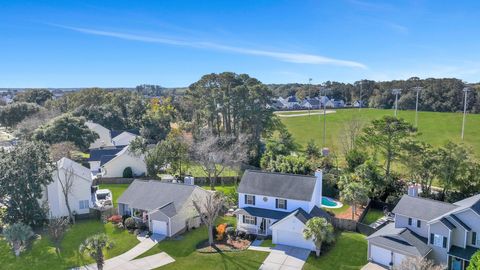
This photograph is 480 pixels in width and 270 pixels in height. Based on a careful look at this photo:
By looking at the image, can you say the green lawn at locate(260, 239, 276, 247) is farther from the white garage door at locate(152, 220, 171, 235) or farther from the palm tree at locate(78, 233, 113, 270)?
the palm tree at locate(78, 233, 113, 270)

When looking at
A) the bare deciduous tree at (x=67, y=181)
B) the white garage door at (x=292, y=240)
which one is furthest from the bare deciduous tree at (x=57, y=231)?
the white garage door at (x=292, y=240)

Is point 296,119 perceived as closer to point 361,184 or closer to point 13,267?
point 361,184

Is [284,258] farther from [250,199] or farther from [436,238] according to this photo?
[436,238]

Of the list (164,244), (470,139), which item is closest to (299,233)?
(164,244)

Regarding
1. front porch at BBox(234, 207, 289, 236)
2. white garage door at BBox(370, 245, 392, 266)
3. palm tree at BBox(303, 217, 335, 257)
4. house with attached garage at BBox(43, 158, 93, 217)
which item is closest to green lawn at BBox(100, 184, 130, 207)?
house with attached garage at BBox(43, 158, 93, 217)

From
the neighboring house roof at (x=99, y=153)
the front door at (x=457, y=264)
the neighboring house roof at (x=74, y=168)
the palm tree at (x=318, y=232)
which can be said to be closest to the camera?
the front door at (x=457, y=264)

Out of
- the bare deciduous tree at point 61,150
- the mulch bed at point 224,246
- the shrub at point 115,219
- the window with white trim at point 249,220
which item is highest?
the bare deciduous tree at point 61,150

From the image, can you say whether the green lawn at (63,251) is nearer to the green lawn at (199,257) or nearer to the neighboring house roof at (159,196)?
the neighboring house roof at (159,196)
